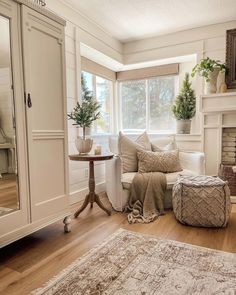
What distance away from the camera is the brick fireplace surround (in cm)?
339

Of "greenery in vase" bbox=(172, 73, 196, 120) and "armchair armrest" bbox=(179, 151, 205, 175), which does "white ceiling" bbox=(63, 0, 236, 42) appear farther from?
"armchair armrest" bbox=(179, 151, 205, 175)

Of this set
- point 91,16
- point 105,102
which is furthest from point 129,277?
point 105,102

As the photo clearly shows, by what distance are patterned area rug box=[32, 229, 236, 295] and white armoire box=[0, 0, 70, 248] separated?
56 centimetres

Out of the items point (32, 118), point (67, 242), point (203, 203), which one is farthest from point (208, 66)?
point (67, 242)

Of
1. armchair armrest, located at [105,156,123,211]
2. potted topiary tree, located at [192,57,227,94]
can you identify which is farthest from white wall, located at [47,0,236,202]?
armchair armrest, located at [105,156,123,211]

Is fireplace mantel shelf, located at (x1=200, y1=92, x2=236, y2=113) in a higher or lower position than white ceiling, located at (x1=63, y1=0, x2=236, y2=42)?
lower

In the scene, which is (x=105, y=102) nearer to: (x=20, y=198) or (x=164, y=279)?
(x=20, y=198)

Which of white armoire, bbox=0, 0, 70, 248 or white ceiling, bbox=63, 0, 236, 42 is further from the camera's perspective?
white ceiling, bbox=63, 0, 236, 42

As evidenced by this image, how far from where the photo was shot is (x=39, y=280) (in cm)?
154

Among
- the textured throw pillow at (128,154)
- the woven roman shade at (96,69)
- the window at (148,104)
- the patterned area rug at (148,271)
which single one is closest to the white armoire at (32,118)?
the patterned area rug at (148,271)

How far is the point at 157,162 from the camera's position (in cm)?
309

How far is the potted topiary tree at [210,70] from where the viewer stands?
11.1 ft

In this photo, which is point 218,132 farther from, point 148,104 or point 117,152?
point 117,152

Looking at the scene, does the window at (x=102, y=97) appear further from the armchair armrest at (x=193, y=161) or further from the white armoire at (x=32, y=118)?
the white armoire at (x=32, y=118)
